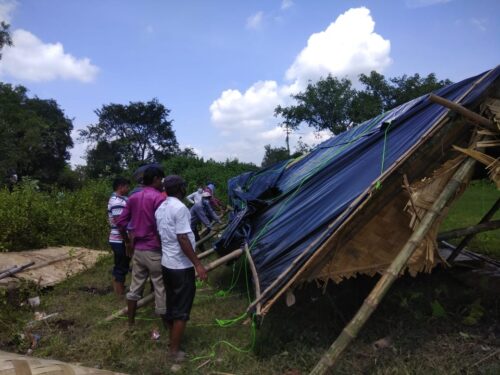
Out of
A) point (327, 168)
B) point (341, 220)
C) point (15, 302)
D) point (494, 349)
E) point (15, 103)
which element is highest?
point (15, 103)

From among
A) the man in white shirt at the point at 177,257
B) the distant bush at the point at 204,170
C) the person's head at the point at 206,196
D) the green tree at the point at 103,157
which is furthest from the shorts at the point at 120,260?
the green tree at the point at 103,157

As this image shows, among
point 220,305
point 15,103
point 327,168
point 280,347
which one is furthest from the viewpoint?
point 15,103

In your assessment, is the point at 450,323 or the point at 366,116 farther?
the point at 366,116

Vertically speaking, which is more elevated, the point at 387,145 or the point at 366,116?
the point at 366,116

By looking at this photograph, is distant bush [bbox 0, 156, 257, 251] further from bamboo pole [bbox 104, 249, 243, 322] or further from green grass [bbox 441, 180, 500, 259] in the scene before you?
green grass [bbox 441, 180, 500, 259]

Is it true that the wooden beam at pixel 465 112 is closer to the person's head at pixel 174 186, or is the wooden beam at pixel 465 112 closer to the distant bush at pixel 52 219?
the person's head at pixel 174 186

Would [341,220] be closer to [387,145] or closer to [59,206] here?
[387,145]

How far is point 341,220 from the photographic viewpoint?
10.8 ft

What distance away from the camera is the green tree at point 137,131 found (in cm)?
3562

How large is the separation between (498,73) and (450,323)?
2.22 meters

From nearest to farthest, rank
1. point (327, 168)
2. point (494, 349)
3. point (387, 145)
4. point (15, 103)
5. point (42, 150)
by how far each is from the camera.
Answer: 1. point (494, 349)
2. point (387, 145)
3. point (327, 168)
4. point (15, 103)
5. point (42, 150)

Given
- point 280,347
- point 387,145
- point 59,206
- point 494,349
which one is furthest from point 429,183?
point 59,206

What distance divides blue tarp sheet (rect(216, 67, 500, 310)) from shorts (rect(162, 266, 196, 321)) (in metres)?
0.63

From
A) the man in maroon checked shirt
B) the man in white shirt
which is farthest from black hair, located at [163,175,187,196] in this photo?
the man in maroon checked shirt
